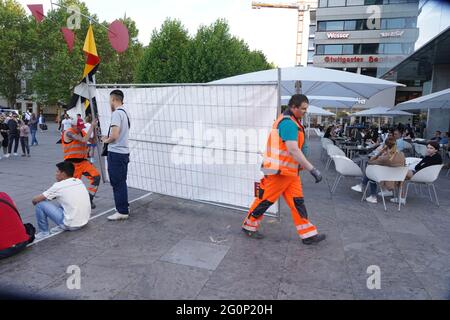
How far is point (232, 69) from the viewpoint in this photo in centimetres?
2641

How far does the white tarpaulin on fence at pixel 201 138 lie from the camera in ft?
15.3

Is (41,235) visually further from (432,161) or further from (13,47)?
(13,47)

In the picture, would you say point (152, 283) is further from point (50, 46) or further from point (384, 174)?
point (50, 46)

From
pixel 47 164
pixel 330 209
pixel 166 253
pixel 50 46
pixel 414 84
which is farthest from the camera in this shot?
pixel 414 84

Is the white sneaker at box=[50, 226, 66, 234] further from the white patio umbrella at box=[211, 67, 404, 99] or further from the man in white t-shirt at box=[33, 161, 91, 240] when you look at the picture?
the white patio umbrella at box=[211, 67, 404, 99]

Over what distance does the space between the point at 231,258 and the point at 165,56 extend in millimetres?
26681

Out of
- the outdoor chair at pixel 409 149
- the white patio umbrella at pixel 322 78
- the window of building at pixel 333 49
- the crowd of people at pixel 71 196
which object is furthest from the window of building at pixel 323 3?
the crowd of people at pixel 71 196

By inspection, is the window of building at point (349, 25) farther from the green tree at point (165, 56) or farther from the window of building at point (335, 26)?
the green tree at point (165, 56)

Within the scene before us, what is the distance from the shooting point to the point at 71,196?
4.18 metres

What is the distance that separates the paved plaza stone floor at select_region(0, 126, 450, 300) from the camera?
3031 millimetres

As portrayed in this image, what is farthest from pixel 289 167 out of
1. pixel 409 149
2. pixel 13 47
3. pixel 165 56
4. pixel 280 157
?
pixel 13 47

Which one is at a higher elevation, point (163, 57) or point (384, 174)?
point (163, 57)

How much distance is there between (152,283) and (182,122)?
278 centimetres
